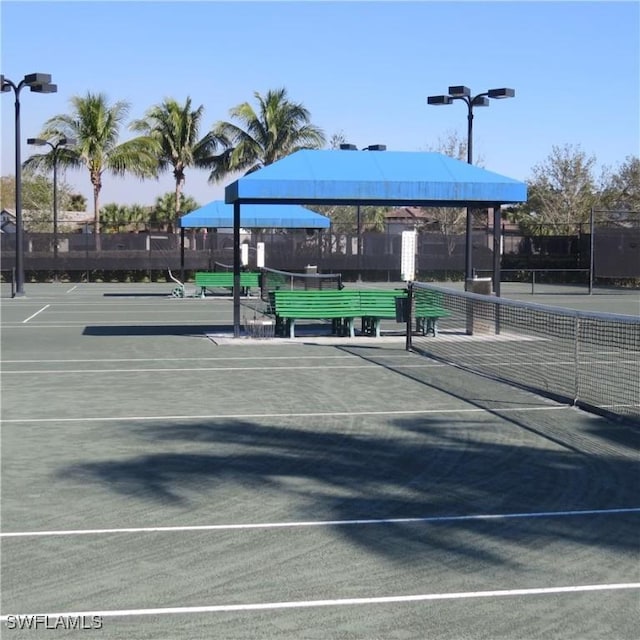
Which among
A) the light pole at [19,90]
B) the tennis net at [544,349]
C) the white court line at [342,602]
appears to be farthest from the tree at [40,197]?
the white court line at [342,602]

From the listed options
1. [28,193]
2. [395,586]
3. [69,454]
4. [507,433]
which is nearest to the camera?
[395,586]

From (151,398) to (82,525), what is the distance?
5.76 meters

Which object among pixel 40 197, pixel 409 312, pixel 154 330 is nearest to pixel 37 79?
pixel 154 330

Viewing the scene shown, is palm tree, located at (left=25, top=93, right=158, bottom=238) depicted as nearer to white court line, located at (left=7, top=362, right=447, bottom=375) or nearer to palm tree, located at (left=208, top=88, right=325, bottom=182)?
palm tree, located at (left=208, top=88, right=325, bottom=182)

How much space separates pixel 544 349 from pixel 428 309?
8.79 feet

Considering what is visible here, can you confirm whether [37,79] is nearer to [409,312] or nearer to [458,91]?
[458,91]

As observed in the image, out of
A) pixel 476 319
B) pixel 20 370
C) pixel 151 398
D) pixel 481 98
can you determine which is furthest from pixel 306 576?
pixel 481 98

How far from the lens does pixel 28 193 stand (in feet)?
328

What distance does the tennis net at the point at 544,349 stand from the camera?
1296 centimetres

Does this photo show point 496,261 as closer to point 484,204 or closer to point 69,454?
point 484,204

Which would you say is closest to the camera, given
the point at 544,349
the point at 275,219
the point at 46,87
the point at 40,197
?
the point at 544,349

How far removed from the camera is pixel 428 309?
67.1 ft

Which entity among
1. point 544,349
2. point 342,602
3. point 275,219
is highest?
point 275,219

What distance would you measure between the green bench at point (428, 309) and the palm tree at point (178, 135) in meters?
41.9
